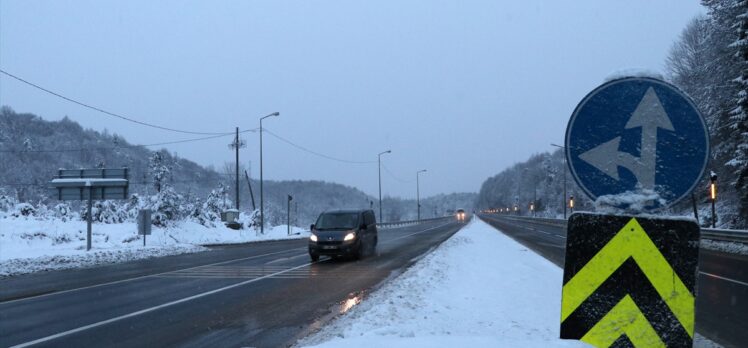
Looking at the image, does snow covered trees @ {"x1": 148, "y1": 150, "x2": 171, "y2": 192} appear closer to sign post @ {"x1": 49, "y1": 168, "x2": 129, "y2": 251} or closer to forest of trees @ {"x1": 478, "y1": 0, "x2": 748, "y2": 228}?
sign post @ {"x1": 49, "y1": 168, "x2": 129, "y2": 251}

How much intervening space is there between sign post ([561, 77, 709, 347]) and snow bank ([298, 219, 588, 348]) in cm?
34

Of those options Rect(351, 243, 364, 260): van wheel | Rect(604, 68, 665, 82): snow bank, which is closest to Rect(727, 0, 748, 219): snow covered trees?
Rect(351, 243, 364, 260): van wheel

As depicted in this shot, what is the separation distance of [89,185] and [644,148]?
26.4m

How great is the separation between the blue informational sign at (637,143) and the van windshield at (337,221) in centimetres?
1735

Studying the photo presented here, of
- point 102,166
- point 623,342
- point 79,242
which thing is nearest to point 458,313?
point 623,342

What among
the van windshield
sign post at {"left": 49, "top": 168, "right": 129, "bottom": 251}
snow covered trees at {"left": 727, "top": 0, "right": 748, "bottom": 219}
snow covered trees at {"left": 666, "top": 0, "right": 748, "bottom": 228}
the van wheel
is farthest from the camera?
snow covered trees at {"left": 666, "top": 0, "right": 748, "bottom": 228}

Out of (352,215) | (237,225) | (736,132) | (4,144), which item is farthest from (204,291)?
(4,144)

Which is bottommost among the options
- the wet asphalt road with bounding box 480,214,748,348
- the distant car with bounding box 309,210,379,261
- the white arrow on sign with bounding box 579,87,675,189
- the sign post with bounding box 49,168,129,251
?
the wet asphalt road with bounding box 480,214,748,348

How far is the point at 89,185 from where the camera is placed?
2503cm

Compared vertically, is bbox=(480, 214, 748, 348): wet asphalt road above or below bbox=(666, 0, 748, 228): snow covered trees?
below

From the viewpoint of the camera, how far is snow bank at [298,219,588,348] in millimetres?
5324

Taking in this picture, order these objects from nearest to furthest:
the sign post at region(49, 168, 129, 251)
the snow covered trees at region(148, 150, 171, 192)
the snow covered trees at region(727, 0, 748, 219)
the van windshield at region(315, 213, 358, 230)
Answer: the van windshield at region(315, 213, 358, 230) < the sign post at region(49, 168, 129, 251) < the snow covered trees at region(727, 0, 748, 219) < the snow covered trees at region(148, 150, 171, 192)

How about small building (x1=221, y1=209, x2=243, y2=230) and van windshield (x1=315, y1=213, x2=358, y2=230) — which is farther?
small building (x1=221, y1=209, x2=243, y2=230)

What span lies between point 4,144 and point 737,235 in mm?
103413
